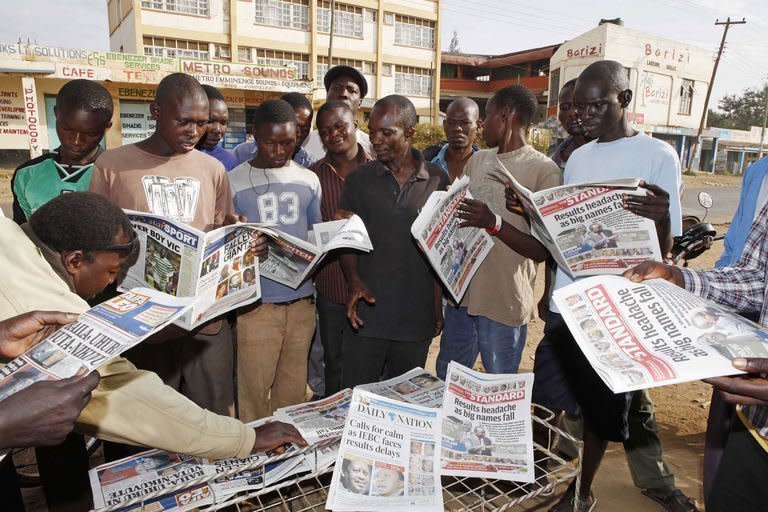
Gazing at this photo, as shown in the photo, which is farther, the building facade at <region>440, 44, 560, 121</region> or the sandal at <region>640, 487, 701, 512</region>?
the building facade at <region>440, 44, 560, 121</region>

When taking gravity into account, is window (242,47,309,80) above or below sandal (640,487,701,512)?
above

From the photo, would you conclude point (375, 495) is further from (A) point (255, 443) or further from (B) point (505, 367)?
(B) point (505, 367)

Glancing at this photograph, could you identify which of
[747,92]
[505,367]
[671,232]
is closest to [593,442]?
[505,367]

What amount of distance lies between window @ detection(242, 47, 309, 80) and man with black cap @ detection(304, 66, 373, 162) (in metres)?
19.1

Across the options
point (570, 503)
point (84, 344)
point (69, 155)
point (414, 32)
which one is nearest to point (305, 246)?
point (84, 344)

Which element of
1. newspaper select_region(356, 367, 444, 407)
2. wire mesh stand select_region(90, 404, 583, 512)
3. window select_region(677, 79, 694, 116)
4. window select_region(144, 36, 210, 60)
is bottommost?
wire mesh stand select_region(90, 404, 583, 512)

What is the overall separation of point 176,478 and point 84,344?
64 cm

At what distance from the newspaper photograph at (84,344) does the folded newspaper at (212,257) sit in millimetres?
725

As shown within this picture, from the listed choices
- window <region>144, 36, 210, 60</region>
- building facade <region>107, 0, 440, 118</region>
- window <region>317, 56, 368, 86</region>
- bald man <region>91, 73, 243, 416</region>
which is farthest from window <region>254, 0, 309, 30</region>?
bald man <region>91, 73, 243, 416</region>

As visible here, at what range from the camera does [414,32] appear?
26469 mm

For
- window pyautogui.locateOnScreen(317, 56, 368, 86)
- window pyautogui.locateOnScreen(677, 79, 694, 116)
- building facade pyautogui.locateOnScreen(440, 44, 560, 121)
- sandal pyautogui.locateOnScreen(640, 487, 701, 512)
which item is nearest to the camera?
sandal pyautogui.locateOnScreen(640, 487, 701, 512)

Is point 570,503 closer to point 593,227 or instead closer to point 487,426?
point 487,426

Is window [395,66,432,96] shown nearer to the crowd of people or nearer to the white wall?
the white wall

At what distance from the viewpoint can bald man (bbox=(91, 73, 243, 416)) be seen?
2182mm
